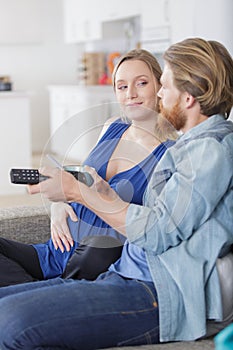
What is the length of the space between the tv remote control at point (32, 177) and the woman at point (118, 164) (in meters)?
0.13

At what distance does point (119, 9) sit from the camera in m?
7.28

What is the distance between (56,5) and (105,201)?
765 cm

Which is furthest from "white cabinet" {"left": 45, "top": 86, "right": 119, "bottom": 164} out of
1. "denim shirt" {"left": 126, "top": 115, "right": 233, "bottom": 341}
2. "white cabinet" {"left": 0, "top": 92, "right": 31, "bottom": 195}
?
"white cabinet" {"left": 0, "top": 92, "right": 31, "bottom": 195}

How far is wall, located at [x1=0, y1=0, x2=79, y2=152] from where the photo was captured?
890 centimetres

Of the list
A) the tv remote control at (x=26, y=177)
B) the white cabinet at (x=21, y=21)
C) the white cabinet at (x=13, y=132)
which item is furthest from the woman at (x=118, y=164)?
the white cabinet at (x=21, y=21)

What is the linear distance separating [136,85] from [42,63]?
7.06m

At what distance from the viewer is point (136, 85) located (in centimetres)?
214

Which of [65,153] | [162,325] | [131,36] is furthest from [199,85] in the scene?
[131,36]

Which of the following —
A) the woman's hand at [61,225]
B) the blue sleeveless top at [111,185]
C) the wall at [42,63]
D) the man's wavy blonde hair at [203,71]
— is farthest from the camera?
the wall at [42,63]

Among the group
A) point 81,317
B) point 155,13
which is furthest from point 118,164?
point 155,13

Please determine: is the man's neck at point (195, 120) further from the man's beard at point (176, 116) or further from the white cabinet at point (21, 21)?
the white cabinet at point (21, 21)

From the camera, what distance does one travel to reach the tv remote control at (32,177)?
5.90 feet

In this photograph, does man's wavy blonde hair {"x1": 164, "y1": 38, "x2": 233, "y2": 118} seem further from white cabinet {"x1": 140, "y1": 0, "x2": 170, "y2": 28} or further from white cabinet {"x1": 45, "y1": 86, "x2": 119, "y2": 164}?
white cabinet {"x1": 140, "y1": 0, "x2": 170, "y2": 28}

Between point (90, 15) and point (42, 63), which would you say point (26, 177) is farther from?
point (42, 63)
